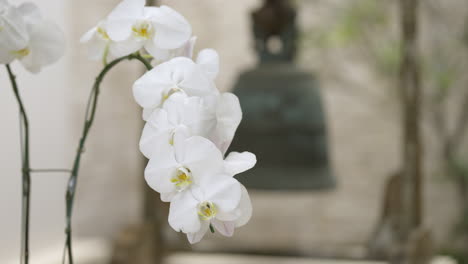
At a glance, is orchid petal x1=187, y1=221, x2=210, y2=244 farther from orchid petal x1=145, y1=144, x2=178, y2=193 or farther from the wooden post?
the wooden post

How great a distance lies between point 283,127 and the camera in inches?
41.4

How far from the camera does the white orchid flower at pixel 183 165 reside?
8.9 inches

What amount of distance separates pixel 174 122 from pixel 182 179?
0.02 meters

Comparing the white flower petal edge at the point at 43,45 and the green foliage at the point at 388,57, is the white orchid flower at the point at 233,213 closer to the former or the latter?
the white flower petal edge at the point at 43,45

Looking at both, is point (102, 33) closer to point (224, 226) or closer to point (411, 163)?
point (224, 226)

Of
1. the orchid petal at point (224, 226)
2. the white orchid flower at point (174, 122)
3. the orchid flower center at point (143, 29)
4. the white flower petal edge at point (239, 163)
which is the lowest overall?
the orchid petal at point (224, 226)

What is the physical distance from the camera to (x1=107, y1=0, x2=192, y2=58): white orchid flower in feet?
0.89

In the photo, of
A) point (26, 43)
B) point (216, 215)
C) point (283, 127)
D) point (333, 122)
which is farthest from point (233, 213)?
point (333, 122)

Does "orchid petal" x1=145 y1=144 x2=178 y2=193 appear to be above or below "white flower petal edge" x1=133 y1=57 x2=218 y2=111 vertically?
below

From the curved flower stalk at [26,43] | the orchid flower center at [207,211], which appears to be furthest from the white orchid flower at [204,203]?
the curved flower stalk at [26,43]

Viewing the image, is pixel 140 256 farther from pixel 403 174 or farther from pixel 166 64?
pixel 166 64

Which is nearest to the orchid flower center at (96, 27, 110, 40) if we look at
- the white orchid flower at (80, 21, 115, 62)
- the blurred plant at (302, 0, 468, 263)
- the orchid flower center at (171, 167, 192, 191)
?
the white orchid flower at (80, 21, 115, 62)

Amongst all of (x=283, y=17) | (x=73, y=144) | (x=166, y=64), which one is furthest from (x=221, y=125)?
(x=73, y=144)

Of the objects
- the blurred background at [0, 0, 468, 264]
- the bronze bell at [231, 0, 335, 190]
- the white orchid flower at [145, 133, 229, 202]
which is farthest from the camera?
the blurred background at [0, 0, 468, 264]
